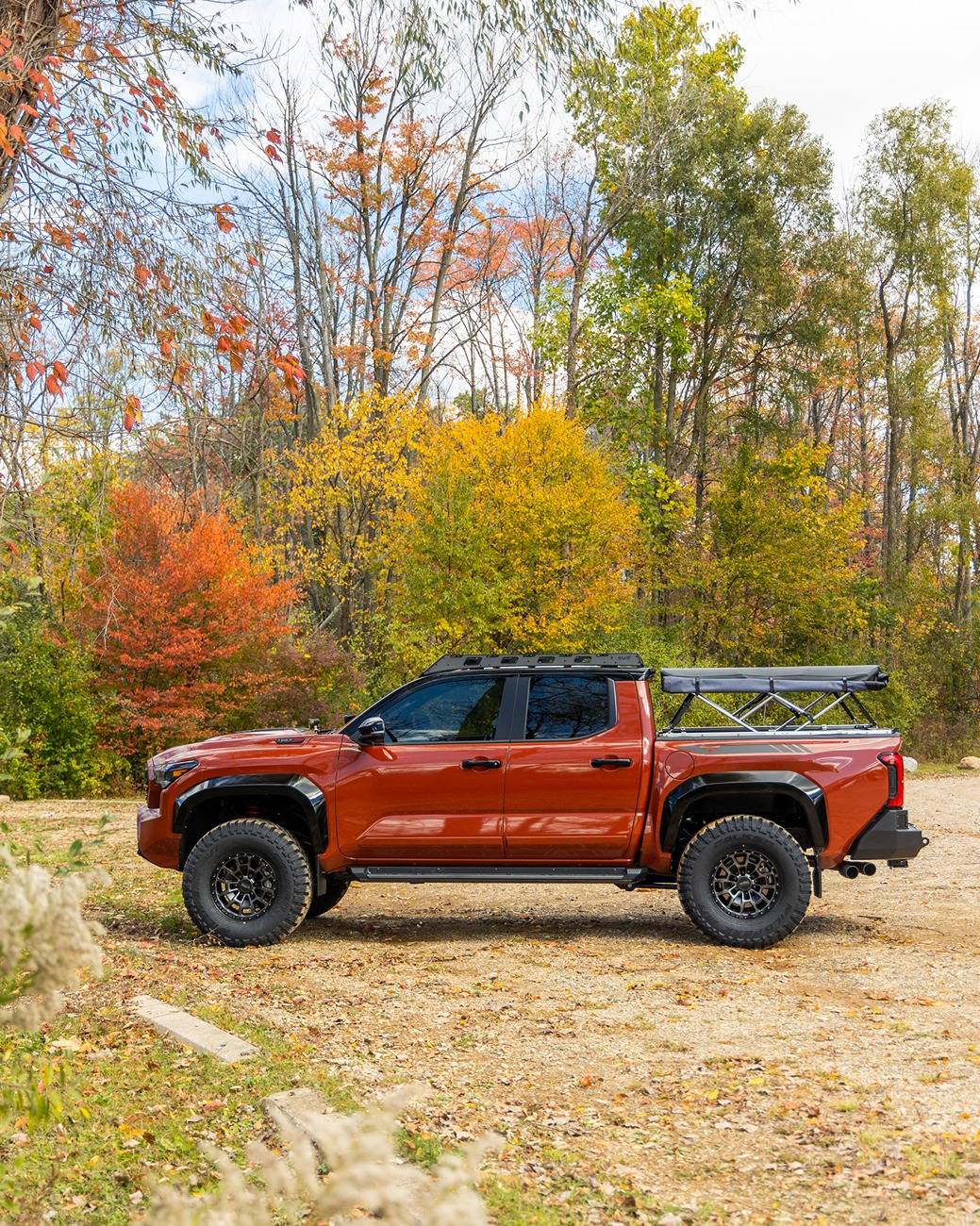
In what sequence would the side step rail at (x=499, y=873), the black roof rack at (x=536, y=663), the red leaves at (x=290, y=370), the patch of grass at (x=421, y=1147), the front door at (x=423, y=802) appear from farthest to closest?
the black roof rack at (x=536, y=663)
the front door at (x=423, y=802)
the side step rail at (x=499, y=873)
the red leaves at (x=290, y=370)
the patch of grass at (x=421, y=1147)

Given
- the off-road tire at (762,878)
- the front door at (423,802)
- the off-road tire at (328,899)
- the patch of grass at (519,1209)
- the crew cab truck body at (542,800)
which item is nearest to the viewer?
the patch of grass at (519,1209)

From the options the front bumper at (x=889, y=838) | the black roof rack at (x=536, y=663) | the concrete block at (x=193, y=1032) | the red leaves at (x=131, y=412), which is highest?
the red leaves at (x=131, y=412)

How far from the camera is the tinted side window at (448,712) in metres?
8.12

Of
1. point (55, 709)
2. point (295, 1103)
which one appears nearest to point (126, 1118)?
point (295, 1103)

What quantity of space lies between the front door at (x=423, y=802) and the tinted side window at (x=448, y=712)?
0.30 feet

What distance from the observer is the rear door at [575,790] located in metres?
7.85

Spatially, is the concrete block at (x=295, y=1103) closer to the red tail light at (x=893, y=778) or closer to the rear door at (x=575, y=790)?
the rear door at (x=575, y=790)

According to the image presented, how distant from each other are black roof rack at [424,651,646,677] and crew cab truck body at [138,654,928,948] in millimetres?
16

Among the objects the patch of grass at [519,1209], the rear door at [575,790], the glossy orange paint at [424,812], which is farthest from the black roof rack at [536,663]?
the patch of grass at [519,1209]

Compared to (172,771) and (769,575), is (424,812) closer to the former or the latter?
(172,771)

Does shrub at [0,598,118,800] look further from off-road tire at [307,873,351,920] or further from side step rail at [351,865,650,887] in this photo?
side step rail at [351,865,650,887]

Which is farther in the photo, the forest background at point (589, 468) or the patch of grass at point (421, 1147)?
the forest background at point (589, 468)

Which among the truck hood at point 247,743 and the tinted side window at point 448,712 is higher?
the tinted side window at point 448,712

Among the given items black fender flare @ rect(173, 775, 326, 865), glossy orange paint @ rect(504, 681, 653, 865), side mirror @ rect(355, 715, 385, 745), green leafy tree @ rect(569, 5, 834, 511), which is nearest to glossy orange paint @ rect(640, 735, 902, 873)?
glossy orange paint @ rect(504, 681, 653, 865)
